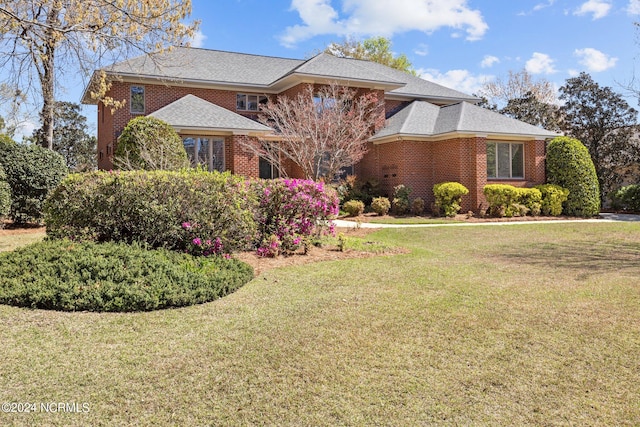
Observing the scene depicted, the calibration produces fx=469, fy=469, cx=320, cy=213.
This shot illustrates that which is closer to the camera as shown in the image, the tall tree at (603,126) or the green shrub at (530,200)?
the green shrub at (530,200)

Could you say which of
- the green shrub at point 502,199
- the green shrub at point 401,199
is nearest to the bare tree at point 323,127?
the green shrub at point 401,199

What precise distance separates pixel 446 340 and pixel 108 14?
8.10 metres

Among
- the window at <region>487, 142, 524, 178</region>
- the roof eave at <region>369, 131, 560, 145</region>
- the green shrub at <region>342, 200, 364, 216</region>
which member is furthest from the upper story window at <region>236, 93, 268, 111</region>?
the window at <region>487, 142, 524, 178</region>

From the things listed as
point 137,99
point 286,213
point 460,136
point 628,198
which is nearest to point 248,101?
point 137,99

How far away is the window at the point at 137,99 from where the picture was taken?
20875mm

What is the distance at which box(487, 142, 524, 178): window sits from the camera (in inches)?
850

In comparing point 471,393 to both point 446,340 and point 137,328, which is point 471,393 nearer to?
point 446,340

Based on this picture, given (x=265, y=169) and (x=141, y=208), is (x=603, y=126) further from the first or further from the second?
(x=141, y=208)

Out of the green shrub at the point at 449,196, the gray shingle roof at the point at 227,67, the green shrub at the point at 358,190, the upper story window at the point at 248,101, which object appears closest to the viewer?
the green shrub at the point at 449,196

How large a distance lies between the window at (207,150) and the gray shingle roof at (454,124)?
7.09 metres

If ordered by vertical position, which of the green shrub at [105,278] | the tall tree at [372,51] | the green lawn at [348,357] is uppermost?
the tall tree at [372,51]

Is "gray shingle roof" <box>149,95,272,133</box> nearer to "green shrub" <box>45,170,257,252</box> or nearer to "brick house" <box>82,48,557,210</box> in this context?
"brick house" <box>82,48,557,210</box>

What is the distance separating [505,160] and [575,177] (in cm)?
302

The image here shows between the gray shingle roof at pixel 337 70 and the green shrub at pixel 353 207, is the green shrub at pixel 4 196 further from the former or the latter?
the gray shingle roof at pixel 337 70
